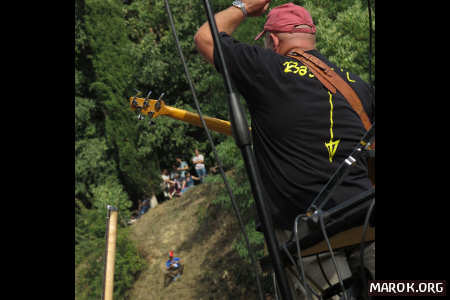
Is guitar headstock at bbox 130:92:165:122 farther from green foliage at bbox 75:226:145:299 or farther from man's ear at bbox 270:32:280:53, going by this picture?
green foliage at bbox 75:226:145:299

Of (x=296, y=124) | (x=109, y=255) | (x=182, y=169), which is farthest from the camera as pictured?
(x=182, y=169)

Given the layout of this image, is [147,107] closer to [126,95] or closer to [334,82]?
[334,82]

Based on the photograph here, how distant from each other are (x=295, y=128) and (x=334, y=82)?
0.90 ft

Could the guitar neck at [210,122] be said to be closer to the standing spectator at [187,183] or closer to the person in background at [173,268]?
the person in background at [173,268]

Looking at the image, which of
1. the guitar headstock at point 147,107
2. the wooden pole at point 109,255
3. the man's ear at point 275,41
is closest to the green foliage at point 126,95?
the guitar headstock at point 147,107

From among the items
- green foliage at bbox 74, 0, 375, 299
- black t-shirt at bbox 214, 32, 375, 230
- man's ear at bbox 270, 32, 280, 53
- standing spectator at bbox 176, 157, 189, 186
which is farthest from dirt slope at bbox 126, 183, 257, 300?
black t-shirt at bbox 214, 32, 375, 230

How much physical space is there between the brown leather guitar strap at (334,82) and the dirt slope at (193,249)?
8758 millimetres

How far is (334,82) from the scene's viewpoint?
1.72 metres

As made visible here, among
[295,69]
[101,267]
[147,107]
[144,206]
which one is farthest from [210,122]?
[144,206]

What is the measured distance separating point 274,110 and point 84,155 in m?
18.2

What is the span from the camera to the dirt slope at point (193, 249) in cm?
1118

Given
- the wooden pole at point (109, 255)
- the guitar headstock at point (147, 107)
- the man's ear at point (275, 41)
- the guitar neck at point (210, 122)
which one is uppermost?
the guitar headstock at point (147, 107)

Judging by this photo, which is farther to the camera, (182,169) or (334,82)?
(182,169)
